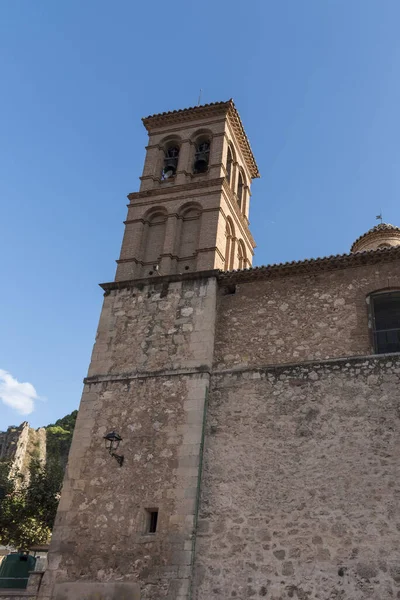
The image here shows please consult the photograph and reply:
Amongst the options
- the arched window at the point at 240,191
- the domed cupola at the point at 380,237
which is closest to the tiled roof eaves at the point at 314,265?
the arched window at the point at 240,191

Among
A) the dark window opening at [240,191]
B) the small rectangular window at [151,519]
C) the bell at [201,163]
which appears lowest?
the small rectangular window at [151,519]

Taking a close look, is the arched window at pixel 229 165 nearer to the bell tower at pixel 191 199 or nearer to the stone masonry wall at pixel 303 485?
the bell tower at pixel 191 199

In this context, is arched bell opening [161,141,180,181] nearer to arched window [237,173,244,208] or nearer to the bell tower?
the bell tower

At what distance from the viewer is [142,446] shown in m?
10.1

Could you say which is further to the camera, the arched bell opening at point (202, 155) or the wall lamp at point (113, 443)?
the arched bell opening at point (202, 155)

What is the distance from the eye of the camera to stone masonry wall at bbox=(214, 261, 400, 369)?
1025 cm

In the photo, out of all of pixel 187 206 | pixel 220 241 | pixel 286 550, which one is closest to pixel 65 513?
pixel 286 550

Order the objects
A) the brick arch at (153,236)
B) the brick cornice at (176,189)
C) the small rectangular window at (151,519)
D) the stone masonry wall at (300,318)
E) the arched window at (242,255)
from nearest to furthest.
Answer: the small rectangular window at (151,519) → the stone masonry wall at (300,318) → the brick arch at (153,236) → the brick cornice at (176,189) → the arched window at (242,255)

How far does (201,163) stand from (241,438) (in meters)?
8.32

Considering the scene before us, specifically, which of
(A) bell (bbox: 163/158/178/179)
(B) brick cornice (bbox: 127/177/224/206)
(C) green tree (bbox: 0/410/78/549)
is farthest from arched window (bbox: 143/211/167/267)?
(C) green tree (bbox: 0/410/78/549)

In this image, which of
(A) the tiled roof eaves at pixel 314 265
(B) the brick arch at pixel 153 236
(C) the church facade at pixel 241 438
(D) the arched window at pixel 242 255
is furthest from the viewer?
(D) the arched window at pixel 242 255

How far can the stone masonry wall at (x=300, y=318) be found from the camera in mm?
10250

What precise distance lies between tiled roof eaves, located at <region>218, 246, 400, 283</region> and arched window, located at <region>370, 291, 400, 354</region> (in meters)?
0.75

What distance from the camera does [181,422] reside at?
1012 cm
